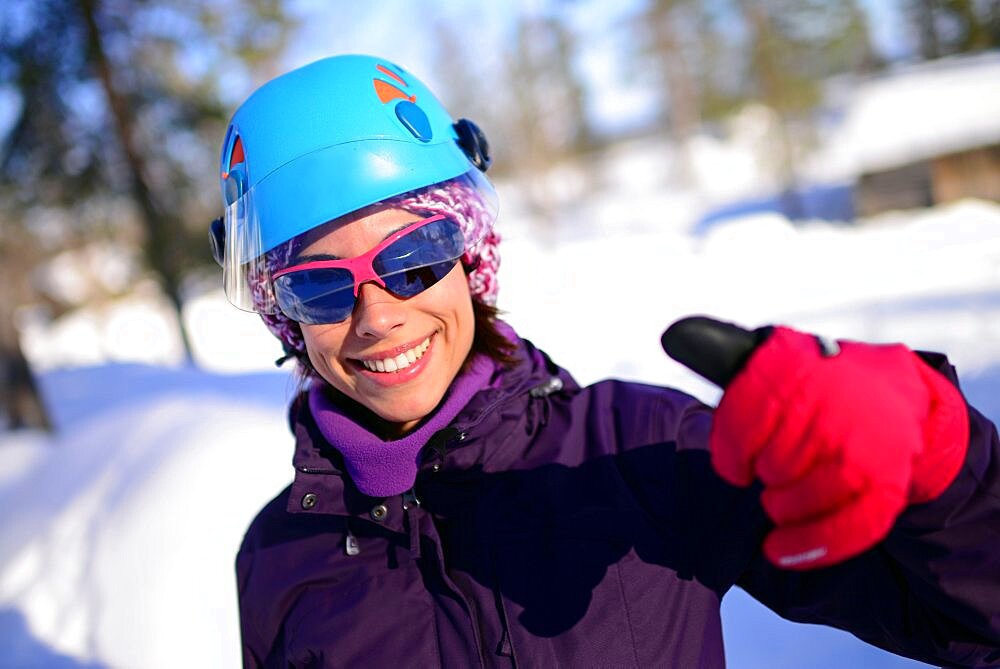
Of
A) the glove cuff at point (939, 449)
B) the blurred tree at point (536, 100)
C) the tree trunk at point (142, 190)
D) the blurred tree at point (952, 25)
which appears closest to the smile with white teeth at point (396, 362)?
the glove cuff at point (939, 449)

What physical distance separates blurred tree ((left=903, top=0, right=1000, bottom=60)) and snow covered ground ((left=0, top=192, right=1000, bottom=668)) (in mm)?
21077

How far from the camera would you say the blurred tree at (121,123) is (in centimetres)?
1097

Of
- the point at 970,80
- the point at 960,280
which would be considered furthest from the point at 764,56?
the point at 960,280

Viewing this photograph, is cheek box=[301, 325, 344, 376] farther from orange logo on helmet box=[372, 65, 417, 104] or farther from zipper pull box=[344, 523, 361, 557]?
orange logo on helmet box=[372, 65, 417, 104]

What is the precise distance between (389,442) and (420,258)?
0.42m

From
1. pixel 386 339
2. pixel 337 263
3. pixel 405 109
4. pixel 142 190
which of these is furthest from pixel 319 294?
pixel 142 190

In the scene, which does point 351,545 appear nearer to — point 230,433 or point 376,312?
point 376,312

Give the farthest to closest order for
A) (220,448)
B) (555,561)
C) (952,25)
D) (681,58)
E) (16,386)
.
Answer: (681,58)
(952,25)
(16,386)
(220,448)
(555,561)

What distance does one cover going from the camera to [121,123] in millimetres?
11516

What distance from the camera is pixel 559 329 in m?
7.45

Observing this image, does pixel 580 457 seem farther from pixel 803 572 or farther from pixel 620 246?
pixel 620 246

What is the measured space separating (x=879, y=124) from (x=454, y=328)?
2694 cm

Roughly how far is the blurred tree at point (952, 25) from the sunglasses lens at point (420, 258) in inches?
1231

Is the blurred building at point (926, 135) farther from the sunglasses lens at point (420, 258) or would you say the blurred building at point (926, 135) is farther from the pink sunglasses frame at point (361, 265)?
the pink sunglasses frame at point (361, 265)
